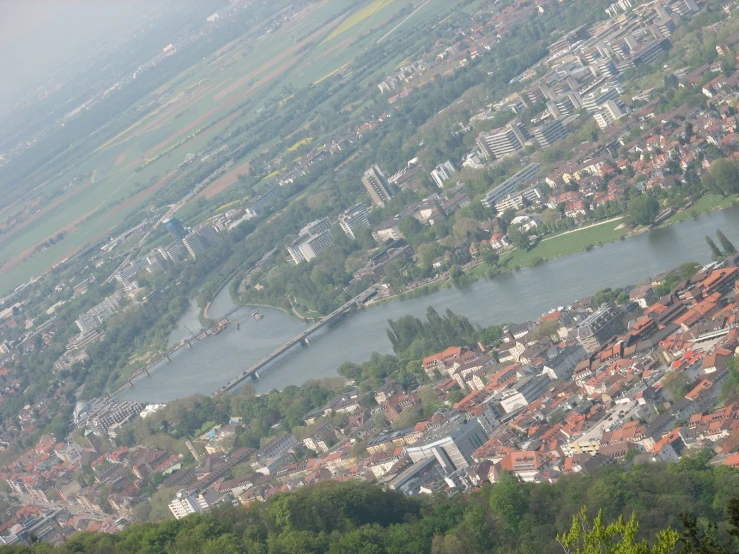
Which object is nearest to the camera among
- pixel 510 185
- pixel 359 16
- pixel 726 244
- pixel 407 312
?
pixel 726 244

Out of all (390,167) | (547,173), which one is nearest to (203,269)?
(390,167)

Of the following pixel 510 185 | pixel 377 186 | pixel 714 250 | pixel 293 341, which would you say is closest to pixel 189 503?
pixel 293 341

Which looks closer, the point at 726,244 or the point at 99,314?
the point at 726,244

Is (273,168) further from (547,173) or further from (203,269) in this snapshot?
(547,173)

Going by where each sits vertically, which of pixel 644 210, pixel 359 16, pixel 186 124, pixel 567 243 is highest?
pixel 186 124

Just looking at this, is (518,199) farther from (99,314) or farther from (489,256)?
(99,314)

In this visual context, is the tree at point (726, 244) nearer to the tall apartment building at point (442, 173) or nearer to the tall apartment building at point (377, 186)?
the tall apartment building at point (442, 173)
